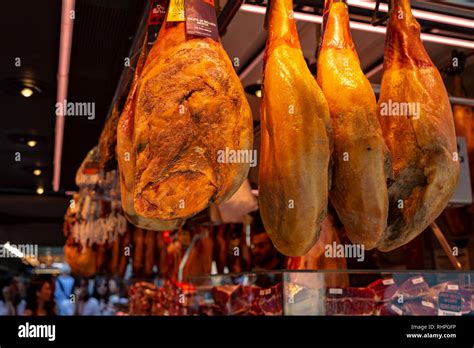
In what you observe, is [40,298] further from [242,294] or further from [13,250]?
[242,294]

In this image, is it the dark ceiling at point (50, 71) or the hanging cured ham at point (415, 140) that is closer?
the hanging cured ham at point (415, 140)

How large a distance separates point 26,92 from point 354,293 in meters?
2.90

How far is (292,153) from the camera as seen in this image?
120 centimetres

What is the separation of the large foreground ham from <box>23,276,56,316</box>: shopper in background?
4346 mm

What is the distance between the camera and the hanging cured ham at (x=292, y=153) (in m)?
1.20

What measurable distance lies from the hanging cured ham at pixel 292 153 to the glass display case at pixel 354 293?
1.01m

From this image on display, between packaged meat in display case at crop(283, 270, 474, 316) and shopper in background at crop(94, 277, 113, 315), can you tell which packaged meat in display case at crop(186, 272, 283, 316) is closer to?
packaged meat in display case at crop(283, 270, 474, 316)

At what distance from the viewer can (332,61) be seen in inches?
53.8

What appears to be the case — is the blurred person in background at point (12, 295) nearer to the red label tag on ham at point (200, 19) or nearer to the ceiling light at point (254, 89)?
the ceiling light at point (254, 89)

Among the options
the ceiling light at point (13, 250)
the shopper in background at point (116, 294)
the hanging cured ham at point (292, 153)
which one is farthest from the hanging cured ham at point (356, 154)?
the ceiling light at point (13, 250)
